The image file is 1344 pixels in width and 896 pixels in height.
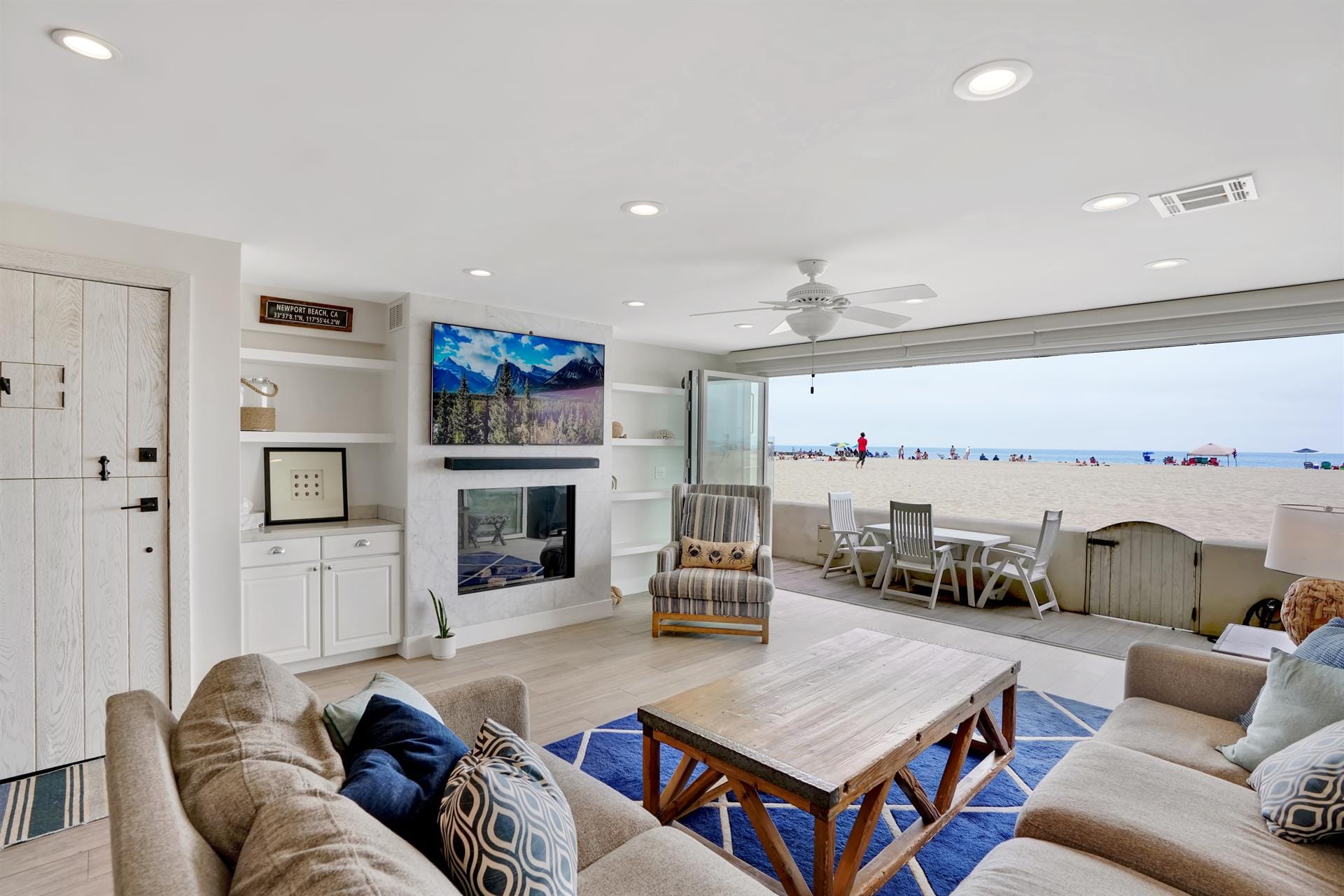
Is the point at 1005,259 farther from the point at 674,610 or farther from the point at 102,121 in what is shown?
the point at 102,121

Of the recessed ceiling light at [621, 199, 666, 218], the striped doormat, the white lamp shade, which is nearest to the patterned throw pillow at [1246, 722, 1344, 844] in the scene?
the white lamp shade

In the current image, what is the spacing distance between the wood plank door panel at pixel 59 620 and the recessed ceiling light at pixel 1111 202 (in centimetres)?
430

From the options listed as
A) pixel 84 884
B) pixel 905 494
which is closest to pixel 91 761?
pixel 84 884

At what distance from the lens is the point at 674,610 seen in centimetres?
469

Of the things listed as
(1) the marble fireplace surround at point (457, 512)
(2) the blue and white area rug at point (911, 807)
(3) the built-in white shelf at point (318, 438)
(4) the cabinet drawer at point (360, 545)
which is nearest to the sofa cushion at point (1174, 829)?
(2) the blue and white area rug at point (911, 807)

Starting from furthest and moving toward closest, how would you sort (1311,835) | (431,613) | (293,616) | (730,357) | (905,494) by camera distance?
(905,494) < (730,357) < (431,613) < (293,616) < (1311,835)

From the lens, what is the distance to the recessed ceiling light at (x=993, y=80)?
1.64 meters

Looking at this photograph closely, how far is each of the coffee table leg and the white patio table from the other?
4.06 metres

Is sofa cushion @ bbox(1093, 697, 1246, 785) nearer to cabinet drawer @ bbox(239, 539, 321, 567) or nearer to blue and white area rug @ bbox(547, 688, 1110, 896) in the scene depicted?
blue and white area rug @ bbox(547, 688, 1110, 896)

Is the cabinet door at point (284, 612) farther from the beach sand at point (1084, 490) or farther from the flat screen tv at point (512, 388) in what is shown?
the beach sand at point (1084, 490)

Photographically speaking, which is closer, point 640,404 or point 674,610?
point 674,610

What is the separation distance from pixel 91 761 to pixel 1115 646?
5.87 m

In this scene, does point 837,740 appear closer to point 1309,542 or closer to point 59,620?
point 1309,542

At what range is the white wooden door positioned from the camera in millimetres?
2621
